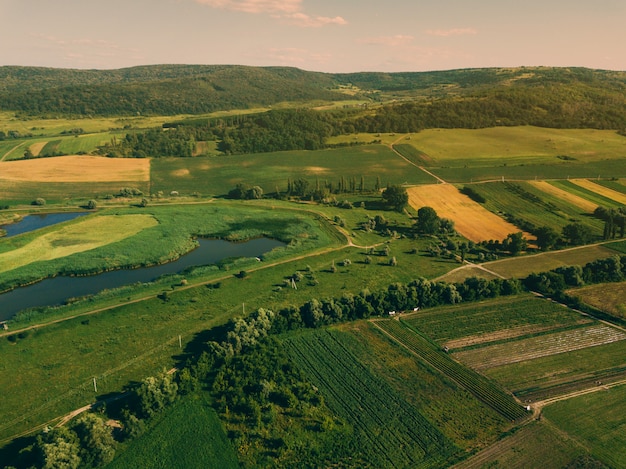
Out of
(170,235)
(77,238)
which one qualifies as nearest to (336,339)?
(170,235)

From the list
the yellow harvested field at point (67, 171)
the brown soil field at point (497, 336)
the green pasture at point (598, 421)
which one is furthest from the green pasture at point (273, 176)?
the green pasture at point (598, 421)

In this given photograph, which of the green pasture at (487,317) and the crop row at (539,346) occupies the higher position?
the green pasture at (487,317)

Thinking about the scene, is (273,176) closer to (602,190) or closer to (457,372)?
(602,190)

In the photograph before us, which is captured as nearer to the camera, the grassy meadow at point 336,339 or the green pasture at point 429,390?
the grassy meadow at point 336,339

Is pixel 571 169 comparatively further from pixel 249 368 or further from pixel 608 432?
pixel 249 368

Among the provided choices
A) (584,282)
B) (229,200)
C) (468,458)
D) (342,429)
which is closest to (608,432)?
(468,458)

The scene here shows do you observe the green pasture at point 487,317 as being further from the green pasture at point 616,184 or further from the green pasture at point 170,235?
the green pasture at point 616,184

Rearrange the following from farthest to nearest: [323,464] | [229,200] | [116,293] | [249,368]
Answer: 1. [229,200]
2. [116,293]
3. [249,368]
4. [323,464]
